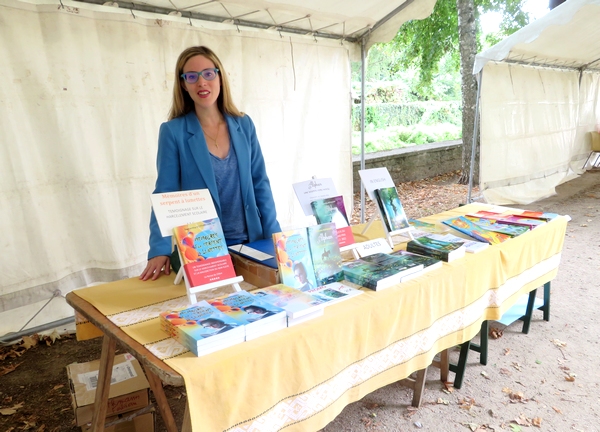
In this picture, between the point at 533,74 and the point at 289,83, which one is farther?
the point at 533,74

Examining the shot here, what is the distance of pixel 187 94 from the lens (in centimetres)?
193

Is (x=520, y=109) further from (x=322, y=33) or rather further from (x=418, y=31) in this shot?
(x=322, y=33)

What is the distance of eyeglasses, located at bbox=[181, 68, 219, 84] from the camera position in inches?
69.3

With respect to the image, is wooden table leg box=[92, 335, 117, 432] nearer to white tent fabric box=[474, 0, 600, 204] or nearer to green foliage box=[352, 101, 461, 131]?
white tent fabric box=[474, 0, 600, 204]

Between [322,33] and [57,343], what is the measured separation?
3.44 meters

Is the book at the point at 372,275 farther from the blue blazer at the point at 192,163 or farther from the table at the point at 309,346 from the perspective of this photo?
the blue blazer at the point at 192,163

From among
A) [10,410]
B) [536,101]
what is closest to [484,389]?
[10,410]

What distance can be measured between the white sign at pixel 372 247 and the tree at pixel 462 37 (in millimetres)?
6118

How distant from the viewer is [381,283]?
1.64 m

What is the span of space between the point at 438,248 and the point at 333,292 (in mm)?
696

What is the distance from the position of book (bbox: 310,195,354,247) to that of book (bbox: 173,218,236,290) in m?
0.49

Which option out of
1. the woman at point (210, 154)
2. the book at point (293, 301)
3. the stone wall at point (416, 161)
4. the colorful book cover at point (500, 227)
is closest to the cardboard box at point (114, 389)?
the woman at point (210, 154)

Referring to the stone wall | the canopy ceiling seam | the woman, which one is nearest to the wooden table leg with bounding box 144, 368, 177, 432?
the woman

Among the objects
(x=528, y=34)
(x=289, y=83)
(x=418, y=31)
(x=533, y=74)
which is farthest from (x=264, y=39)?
(x=418, y=31)
